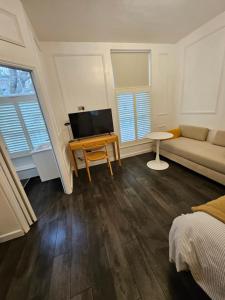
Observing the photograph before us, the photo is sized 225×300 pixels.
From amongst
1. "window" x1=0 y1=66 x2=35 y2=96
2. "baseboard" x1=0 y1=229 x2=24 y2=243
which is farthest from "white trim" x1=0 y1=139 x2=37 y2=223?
"window" x1=0 y1=66 x2=35 y2=96

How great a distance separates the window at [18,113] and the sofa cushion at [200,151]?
115 inches

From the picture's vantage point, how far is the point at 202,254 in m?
0.76

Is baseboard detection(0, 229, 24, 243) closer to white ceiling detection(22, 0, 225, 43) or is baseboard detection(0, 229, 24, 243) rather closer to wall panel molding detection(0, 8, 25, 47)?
wall panel molding detection(0, 8, 25, 47)

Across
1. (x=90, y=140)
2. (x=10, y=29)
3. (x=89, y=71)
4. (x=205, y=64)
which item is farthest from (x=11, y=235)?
(x=205, y=64)

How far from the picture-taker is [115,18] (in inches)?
81.0

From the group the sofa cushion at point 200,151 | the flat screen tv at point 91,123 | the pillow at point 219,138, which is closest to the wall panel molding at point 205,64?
the pillow at point 219,138

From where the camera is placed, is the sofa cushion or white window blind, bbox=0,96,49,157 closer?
the sofa cushion

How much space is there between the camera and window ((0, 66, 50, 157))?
8.57ft

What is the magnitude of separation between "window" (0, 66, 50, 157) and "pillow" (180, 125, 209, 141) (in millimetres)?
3363

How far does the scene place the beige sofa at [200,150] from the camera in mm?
2074

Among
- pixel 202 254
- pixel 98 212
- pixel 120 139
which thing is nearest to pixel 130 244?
pixel 98 212

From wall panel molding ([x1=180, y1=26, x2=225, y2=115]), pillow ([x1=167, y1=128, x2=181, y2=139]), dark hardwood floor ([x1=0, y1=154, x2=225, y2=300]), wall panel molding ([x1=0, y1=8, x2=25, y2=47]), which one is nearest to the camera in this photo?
dark hardwood floor ([x1=0, y1=154, x2=225, y2=300])

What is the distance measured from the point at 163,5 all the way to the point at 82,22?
1.21 m

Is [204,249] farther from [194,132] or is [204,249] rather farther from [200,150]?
[194,132]
